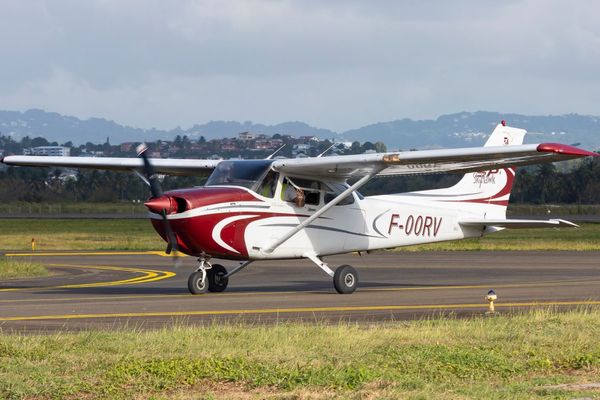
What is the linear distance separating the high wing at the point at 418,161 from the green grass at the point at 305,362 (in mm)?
6638

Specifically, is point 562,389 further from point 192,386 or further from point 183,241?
point 183,241

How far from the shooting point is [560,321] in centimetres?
1554

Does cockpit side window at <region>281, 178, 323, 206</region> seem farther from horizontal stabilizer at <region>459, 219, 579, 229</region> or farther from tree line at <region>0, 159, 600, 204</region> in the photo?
tree line at <region>0, 159, 600, 204</region>

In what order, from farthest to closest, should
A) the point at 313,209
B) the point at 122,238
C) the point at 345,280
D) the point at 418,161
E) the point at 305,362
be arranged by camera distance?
1. the point at 122,238
2. the point at 313,209
3. the point at 345,280
4. the point at 418,161
5. the point at 305,362

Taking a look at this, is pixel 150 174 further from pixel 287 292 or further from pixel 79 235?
pixel 79 235

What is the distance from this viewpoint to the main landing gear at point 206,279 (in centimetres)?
2186

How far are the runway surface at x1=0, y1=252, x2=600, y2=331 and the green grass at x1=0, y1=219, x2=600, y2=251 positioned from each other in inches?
372

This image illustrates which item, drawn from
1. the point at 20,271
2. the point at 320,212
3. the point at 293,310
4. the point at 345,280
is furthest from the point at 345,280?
the point at 20,271

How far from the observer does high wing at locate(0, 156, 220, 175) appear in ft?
83.9

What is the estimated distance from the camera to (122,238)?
5691 centimetres

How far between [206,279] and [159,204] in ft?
8.85

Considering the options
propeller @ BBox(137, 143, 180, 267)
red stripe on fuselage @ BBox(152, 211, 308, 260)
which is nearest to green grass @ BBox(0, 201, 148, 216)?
propeller @ BBox(137, 143, 180, 267)

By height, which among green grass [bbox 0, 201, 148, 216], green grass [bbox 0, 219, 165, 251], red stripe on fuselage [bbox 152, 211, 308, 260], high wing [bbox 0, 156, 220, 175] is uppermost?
high wing [bbox 0, 156, 220, 175]

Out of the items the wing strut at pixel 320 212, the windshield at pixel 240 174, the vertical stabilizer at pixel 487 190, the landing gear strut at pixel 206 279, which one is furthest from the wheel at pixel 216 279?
the vertical stabilizer at pixel 487 190
